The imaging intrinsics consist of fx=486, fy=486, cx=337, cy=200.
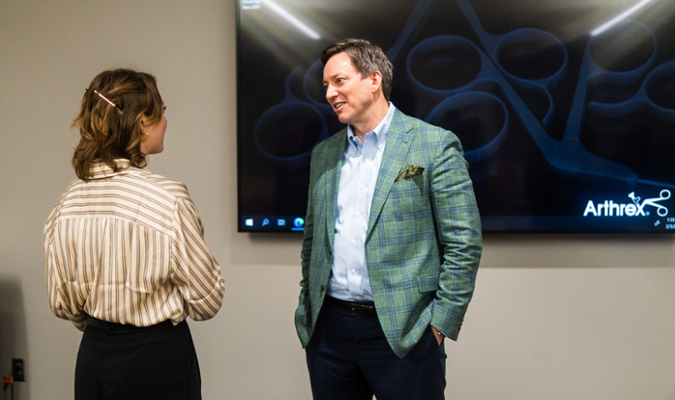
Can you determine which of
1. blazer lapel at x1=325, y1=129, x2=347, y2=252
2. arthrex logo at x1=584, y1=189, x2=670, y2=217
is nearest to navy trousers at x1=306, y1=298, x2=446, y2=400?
blazer lapel at x1=325, y1=129, x2=347, y2=252

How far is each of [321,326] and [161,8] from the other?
1.83 metres

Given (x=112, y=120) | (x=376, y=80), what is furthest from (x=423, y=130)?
(x=112, y=120)

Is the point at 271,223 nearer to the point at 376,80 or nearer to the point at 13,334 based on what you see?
the point at 376,80

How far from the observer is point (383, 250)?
1.51m

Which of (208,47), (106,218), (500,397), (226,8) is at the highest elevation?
(226,8)

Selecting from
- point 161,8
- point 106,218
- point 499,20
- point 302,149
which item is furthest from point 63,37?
point 499,20

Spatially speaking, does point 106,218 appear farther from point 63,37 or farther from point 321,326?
point 63,37

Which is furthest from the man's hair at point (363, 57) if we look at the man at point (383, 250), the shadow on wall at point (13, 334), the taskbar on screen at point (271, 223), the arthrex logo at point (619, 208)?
the shadow on wall at point (13, 334)

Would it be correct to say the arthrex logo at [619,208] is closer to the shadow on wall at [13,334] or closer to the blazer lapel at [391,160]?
the blazer lapel at [391,160]

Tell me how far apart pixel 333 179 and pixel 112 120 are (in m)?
0.71

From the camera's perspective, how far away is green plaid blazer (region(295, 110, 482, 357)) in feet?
4.86

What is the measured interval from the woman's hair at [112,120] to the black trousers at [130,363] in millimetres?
449

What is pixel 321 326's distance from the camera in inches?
64.4

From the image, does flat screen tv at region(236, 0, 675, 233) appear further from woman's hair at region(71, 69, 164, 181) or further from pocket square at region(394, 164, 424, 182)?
woman's hair at region(71, 69, 164, 181)
